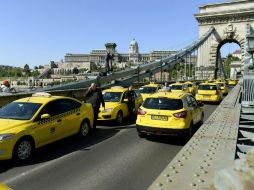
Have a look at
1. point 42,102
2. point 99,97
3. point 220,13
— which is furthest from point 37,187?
point 220,13

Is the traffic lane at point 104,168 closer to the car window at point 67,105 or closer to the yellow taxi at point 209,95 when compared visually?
the car window at point 67,105

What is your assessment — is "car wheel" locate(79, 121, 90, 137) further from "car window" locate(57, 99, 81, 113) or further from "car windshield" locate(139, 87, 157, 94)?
"car windshield" locate(139, 87, 157, 94)

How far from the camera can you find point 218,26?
5806 centimetres

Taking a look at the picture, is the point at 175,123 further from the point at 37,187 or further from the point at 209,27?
the point at 209,27

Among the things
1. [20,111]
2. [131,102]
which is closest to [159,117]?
[20,111]

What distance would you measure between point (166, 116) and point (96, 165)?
314cm

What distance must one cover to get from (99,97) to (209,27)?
1995 inches

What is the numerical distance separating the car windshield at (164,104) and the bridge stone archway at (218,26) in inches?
1931

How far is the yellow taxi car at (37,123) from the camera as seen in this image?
742cm

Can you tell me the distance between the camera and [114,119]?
13.2 meters

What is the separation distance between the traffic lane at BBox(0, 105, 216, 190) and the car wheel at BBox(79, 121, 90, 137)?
0.84ft

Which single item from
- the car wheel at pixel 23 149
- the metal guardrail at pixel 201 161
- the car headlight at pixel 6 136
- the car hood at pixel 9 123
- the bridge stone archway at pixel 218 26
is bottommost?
the car wheel at pixel 23 149

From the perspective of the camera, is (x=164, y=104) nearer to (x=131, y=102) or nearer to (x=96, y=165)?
(x=96, y=165)

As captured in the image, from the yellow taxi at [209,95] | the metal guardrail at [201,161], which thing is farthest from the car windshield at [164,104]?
the yellow taxi at [209,95]
